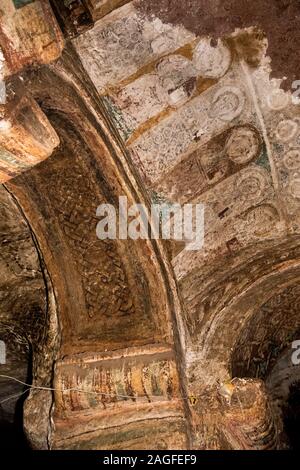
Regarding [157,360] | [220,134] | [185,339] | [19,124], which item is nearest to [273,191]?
[220,134]

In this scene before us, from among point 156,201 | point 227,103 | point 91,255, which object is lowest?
point 91,255

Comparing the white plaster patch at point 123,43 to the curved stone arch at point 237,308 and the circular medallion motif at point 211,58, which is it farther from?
the curved stone arch at point 237,308

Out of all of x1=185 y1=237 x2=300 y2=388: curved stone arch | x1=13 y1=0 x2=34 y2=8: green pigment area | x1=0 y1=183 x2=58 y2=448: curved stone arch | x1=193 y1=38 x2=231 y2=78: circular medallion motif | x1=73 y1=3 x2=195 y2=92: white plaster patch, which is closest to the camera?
x1=13 y1=0 x2=34 y2=8: green pigment area

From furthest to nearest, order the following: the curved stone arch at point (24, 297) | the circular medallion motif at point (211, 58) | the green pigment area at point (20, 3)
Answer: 1. the curved stone arch at point (24, 297)
2. the circular medallion motif at point (211, 58)
3. the green pigment area at point (20, 3)

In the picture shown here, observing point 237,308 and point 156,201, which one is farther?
point 237,308

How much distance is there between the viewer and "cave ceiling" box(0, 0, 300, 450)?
260 centimetres

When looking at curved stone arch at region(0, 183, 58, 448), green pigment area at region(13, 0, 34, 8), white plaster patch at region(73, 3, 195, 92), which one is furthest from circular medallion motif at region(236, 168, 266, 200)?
green pigment area at region(13, 0, 34, 8)

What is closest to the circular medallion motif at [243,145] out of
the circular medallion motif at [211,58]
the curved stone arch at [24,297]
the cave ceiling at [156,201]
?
the cave ceiling at [156,201]

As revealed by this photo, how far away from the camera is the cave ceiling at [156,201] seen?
2.60m

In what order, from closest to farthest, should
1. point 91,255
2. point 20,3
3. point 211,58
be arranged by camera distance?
1. point 20,3
2. point 211,58
3. point 91,255

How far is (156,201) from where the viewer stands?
309 centimetres

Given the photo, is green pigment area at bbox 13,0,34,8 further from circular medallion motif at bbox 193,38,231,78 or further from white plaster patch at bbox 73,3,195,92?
circular medallion motif at bbox 193,38,231,78

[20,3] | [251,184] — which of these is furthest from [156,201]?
[20,3]

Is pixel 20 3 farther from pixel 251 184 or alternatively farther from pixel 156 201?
pixel 251 184
